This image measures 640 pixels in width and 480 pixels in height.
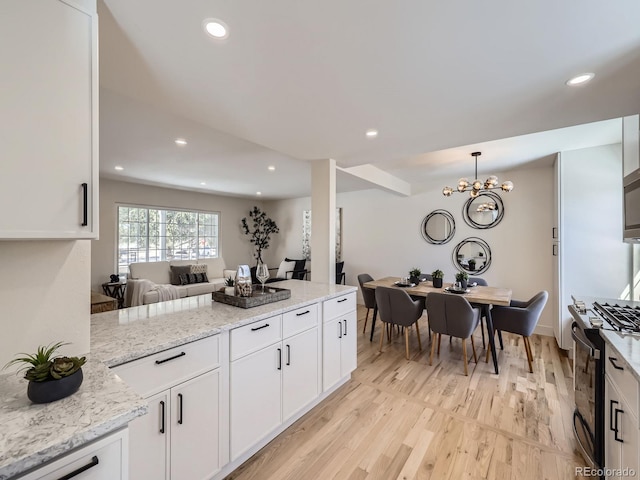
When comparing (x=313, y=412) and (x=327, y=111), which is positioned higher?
(x=327, y=111)

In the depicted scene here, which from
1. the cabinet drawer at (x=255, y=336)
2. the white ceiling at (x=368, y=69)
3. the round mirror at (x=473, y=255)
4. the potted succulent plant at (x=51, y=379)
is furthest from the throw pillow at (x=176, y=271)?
the round mirror at (x=473, y=255)

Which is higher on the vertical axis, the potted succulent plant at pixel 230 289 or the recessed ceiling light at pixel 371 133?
the recessed ceiling light at pixel 371 133

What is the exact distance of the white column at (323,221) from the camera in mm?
3287

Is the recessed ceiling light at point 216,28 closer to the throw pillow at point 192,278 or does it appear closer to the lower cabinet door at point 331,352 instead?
the lower cabinet door at point 331,352

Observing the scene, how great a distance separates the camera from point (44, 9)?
979 mm

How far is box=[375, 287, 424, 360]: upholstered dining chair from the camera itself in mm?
3305

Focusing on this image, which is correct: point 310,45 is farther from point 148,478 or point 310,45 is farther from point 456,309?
point 456,309

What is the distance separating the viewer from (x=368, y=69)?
5.14 ft

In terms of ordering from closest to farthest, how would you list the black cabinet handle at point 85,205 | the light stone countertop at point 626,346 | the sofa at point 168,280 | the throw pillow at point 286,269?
the black cabinet handle at point 85,205 < the light stone countertop at point 626,346 < the sofa at point 168,280 < the throw pillow at point 286,269

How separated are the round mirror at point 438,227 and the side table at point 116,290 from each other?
590 cm

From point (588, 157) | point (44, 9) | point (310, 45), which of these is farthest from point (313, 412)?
point (588, 157)

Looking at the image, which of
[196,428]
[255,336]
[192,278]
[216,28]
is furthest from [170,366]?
[192,278]

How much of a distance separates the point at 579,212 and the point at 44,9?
4855mm

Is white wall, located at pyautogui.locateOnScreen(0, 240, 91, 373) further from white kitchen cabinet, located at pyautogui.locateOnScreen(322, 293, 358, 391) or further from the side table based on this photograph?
the side table
